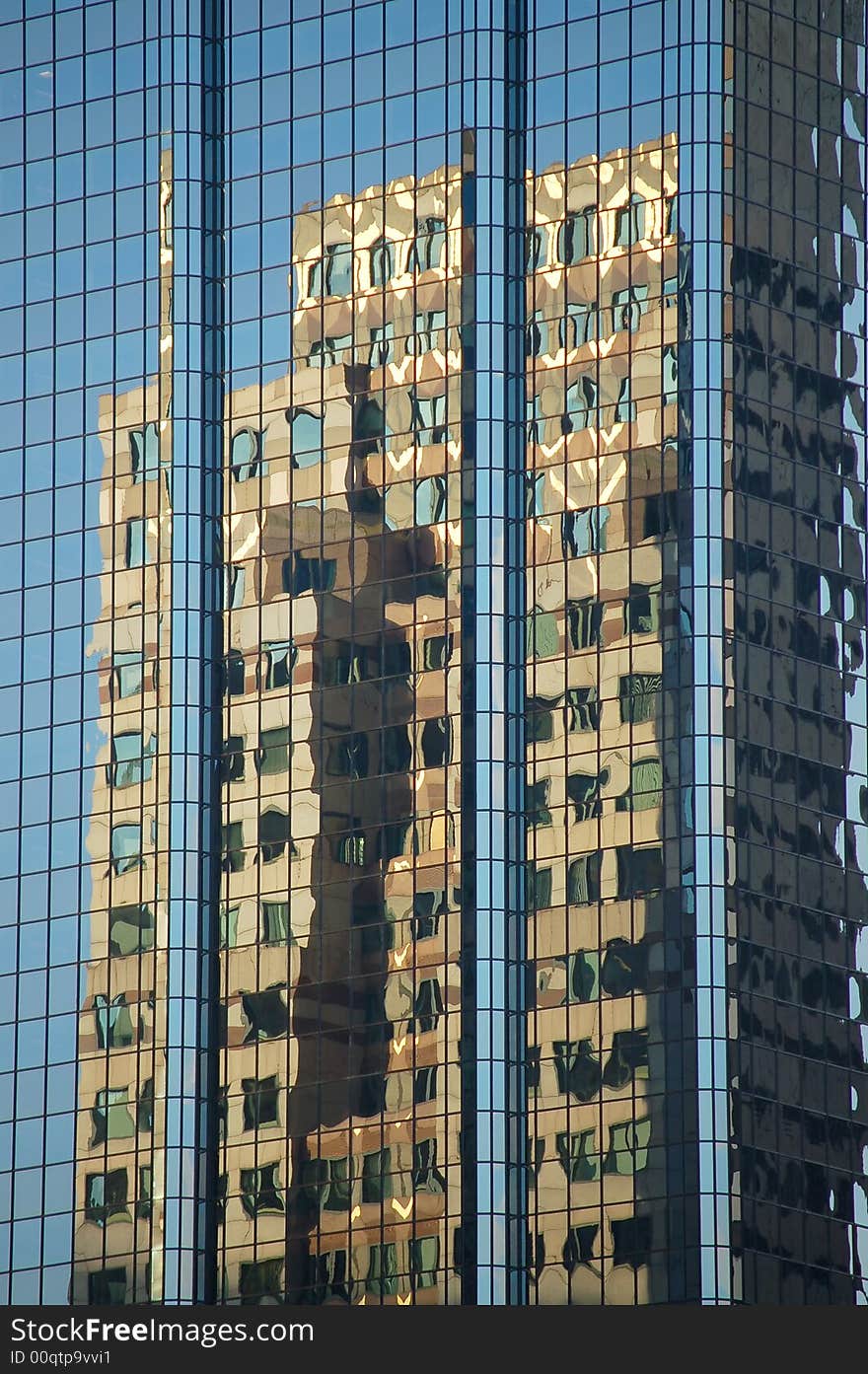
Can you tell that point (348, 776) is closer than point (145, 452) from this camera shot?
Yes

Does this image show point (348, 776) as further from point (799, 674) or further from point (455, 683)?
point (799, 674)

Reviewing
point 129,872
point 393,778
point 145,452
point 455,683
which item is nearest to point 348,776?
point 393,778

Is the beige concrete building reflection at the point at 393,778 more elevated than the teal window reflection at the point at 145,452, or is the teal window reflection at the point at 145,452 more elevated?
the teal window reflection at the point at 145,452

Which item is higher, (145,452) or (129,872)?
(145,452)

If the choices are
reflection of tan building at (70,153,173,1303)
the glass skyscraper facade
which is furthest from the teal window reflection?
the glass skyscraper facade

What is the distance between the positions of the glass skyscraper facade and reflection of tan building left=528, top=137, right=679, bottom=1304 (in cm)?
22

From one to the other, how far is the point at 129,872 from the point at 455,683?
19.3 meters

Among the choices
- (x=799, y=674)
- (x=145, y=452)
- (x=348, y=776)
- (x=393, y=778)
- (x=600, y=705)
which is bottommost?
(x=393, y=778)

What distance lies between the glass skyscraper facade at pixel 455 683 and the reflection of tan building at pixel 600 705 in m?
0.22

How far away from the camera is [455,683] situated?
148 metres

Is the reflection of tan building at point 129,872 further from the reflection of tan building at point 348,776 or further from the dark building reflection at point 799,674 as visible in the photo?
the dark building reflection at point 799,674

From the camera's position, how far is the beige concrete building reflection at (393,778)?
469 ft

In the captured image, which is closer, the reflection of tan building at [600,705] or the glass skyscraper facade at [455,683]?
the reflection of tan building at [600,705]

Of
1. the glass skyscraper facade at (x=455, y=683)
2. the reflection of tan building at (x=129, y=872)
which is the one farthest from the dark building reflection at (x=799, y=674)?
the reflection of tan building at (x=129, y=872)
